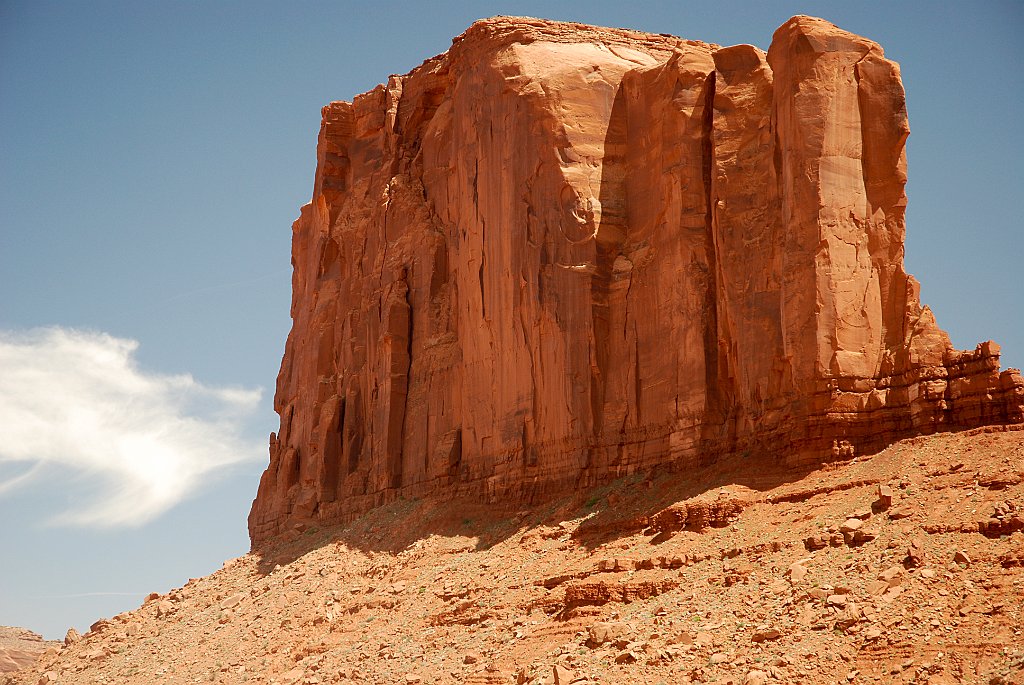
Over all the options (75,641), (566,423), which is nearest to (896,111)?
(566,423)

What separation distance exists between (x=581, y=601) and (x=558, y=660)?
2.46 metres

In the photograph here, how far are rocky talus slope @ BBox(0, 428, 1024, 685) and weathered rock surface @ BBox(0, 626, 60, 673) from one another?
23253mm

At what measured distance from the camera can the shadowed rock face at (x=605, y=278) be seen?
2972 centimetres

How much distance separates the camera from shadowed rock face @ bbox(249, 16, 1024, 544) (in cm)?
2972

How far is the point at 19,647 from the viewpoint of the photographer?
2800 inches

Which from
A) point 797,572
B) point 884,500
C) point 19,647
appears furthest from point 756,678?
point 19,647

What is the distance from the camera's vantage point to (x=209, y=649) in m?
37.2

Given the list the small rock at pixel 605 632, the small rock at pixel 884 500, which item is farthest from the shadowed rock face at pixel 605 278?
the small rock at pixel 605 632

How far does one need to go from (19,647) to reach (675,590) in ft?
173

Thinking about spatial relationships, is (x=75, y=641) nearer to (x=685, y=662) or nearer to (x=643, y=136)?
(x=643, y=136)

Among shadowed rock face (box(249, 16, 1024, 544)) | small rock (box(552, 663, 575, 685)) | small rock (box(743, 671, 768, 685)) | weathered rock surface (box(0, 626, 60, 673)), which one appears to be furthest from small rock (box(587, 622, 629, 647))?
weathered rock surface (box(0, 626, 60, 673))

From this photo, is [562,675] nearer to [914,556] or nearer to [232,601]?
[914,556]

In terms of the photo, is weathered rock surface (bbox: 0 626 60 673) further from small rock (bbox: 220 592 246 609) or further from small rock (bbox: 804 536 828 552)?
small rock (bbox: 804 536 828 552)

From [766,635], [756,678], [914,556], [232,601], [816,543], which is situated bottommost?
[756,678]
